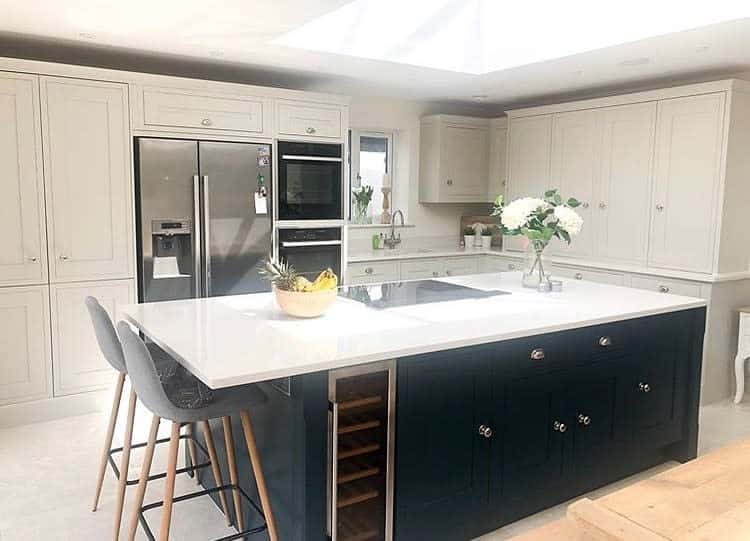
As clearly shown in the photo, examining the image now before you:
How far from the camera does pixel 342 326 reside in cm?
252

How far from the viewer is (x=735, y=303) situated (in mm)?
4426

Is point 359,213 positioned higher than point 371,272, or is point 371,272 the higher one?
point 359,213

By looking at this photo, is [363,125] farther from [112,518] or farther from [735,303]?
[112,518]

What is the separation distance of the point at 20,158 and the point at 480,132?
405 centimetres

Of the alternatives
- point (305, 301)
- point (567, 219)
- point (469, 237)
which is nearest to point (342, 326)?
point (305, 301)

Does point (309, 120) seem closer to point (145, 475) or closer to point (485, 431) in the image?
point (485, 431)

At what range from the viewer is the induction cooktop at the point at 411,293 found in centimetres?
307

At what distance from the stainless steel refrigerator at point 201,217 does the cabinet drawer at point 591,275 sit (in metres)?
2.47

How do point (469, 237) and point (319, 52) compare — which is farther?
point (469, 237)

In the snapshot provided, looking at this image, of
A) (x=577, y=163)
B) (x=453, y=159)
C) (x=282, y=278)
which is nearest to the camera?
(x=282, y=278)

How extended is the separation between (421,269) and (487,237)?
108 centimetres

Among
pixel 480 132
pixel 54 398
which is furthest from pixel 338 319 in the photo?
pixel 480 132

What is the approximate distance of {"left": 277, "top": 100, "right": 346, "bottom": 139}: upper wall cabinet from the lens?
457 centimetres

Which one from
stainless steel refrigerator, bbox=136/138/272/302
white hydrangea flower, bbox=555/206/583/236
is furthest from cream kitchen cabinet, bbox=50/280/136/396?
white hydrangea flower, bbox=555/206/583/236
